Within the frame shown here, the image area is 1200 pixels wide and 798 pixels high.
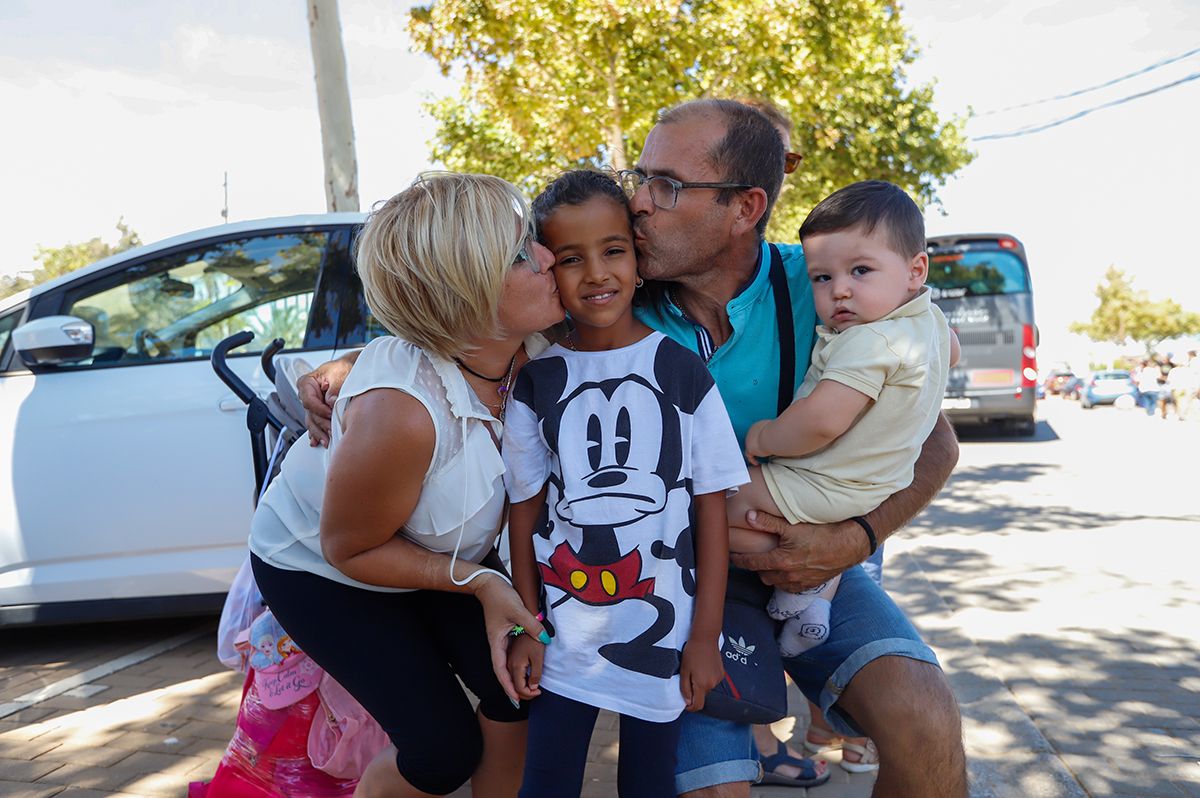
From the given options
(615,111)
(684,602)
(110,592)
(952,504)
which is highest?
(615,111)

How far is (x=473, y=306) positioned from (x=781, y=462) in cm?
78

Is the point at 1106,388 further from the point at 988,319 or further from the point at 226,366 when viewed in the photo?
the point at 226,366

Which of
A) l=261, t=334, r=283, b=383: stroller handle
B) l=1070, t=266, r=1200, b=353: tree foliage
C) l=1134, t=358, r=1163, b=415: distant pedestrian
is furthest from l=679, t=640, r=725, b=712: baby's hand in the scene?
l=1070, t=266, r=1200, b=353: tree foliage

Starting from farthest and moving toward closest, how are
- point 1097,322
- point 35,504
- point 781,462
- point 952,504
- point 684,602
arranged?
point 1097,322, point 952,504, point 35,504, point 781,462, point 684,602

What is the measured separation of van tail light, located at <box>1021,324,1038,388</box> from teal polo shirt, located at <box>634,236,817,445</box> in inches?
634

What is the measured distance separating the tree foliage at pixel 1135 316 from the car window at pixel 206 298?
8562 cm

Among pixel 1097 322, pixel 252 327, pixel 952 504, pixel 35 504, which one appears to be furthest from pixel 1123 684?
pixel 1097 322

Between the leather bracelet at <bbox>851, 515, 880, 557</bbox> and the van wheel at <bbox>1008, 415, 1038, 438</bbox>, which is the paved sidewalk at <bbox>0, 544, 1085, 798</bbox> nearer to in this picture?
the leather bracelet at <bbox>851, 515, 880, 557</bbox>

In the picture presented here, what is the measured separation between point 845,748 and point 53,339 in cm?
364

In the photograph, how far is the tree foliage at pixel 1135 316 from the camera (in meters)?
78.9

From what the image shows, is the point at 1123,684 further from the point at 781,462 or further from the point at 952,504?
the point at 952,504

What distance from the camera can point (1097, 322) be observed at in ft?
286

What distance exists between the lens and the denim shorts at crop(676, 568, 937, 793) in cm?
210

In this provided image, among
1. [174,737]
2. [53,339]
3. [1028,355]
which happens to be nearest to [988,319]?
[1028,355]
